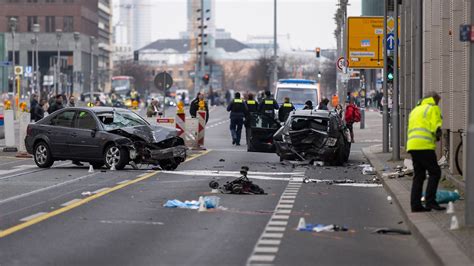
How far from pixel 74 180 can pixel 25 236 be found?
10134mm

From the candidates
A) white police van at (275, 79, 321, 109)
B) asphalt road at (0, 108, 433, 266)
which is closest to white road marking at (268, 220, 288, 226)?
asphalt road at (0, 108, 433, 266)

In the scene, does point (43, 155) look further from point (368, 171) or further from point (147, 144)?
point (368, 171)

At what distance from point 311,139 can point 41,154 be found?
269 inches

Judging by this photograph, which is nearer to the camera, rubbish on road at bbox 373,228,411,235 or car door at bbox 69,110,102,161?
rubbish on road at bbox 373,228,411,235

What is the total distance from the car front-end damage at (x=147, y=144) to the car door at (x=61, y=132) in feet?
4.13

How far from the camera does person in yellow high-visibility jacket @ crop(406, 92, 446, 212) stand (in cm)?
1667

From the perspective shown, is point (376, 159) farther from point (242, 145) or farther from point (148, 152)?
point (242, 145)

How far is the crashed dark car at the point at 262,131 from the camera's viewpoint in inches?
1345

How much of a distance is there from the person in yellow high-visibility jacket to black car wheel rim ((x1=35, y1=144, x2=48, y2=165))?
13.6 meters

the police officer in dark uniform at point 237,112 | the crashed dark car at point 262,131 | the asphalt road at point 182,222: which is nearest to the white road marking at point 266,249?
the asphalt road at point 182,222

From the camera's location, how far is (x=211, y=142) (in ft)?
152

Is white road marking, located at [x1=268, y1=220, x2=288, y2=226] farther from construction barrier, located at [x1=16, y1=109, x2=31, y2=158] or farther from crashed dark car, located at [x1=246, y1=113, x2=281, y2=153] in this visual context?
construction barrier, located at [x1=16, y1=109, x2=31, y2=158]

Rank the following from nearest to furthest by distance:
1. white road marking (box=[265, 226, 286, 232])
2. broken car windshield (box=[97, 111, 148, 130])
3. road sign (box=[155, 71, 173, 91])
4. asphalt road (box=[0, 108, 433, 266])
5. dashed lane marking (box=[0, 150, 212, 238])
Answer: asphalt road (box=[0, 108, 433, 266]) < dashed lane marking (box=[0, 150, 212, 238]) < white road marking (box=[265, 226, 286, 232]) < broken car windshield (box=[97, 111, 148, 130]) < road sign (box=[155, 71, 173, 91])

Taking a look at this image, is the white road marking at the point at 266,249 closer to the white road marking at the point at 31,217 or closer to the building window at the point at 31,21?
the white road marking at the point at 31,217
